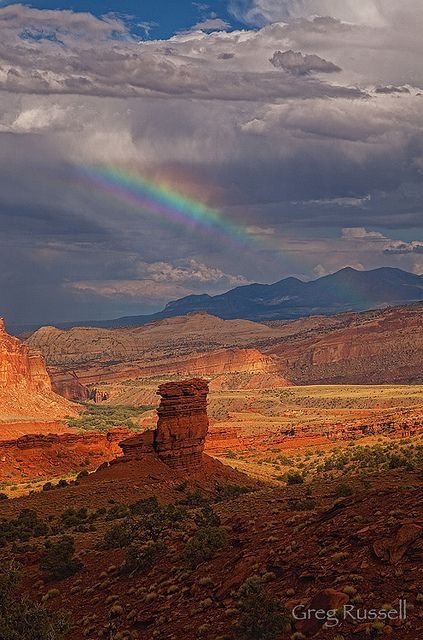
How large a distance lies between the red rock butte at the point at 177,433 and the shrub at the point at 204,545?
31.0 metres

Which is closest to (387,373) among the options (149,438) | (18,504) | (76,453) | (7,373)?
(7,373)

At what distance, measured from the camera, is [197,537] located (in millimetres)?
22141

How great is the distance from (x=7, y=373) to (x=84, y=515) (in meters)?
77.0

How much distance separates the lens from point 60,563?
25422mm

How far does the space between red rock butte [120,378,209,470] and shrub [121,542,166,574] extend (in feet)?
96.4

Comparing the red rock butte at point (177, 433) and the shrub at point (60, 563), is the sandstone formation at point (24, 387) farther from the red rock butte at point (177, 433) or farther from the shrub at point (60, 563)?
the shrub at point (60, 563)

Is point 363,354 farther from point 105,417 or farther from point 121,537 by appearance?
point 121,537

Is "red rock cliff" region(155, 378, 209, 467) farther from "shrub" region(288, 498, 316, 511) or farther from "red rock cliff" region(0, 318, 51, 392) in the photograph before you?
"red rock cliff" region(0, 318, 51, 392)

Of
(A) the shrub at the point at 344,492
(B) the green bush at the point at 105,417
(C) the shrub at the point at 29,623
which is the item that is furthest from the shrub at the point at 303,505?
(B) the green bush at the point at 105,417

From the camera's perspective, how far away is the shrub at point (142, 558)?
22.9 meters

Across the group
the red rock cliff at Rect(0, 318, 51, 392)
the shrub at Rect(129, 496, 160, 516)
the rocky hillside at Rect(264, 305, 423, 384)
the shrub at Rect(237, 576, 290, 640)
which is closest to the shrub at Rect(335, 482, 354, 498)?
the shrub at Rect(129, 496, 160, 516)

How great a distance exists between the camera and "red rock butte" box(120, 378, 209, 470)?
5356 centimetres

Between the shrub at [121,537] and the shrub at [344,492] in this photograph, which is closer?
the shrub at [121,537]

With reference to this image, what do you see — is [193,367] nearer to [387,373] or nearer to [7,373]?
[387,373]
